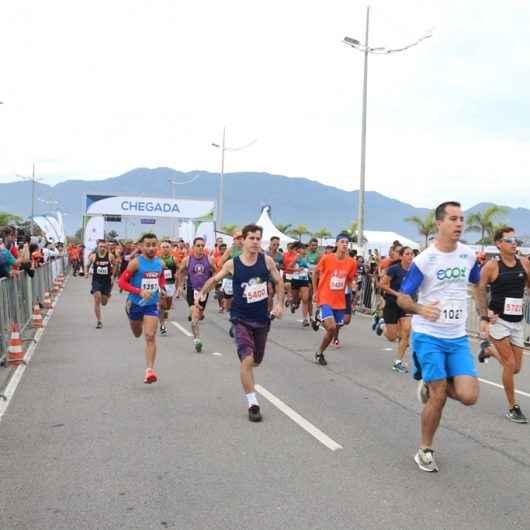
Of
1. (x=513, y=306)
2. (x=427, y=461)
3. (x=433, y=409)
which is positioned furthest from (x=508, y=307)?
(x=427, y=461)

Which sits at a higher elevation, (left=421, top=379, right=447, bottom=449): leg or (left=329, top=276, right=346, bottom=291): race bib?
(left=329, top=276, right=346, bottom=291): race bib

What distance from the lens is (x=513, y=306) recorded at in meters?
7.31

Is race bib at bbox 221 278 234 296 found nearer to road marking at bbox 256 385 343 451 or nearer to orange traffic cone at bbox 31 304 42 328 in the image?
orange traffic cone at bbox 31 304 42 328

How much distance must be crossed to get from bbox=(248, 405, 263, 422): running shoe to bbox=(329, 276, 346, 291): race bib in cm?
415

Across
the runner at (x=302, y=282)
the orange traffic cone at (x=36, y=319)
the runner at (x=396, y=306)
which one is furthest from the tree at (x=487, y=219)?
the runner at (x=396, y=306)

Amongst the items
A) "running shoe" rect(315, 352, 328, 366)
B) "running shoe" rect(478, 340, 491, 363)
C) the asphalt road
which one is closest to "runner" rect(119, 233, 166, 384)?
the asphalt road

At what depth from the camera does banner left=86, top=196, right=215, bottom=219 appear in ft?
130

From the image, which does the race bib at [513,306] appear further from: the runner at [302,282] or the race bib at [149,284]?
the runner at [302,282]

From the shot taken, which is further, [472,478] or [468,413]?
[468,413]

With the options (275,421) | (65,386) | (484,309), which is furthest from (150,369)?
(484,309)

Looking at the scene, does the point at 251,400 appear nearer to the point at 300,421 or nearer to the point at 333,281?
the point at 300,421

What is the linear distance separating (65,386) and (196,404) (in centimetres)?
195

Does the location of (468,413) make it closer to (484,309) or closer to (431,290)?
(484,309)

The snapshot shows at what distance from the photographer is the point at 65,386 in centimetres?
852
